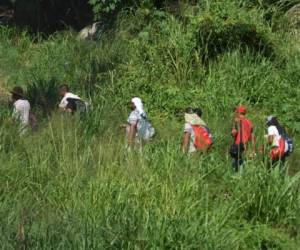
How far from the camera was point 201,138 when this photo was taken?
11.8 meters

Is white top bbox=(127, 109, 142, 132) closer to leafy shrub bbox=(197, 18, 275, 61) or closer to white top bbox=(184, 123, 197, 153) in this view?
white top bbox=(184, 123, 197, 153)

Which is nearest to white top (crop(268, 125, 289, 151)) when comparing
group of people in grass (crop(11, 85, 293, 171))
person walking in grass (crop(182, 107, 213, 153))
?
group of people in grass (crop(11, 85, 293, 171))

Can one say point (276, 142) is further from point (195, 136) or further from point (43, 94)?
point (43, 94)

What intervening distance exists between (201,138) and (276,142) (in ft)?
3.59

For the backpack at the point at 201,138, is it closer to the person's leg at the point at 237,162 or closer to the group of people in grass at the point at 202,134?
the group of people in grass at the point at 202,134

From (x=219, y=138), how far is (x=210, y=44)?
13.6 feet

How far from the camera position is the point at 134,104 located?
1305 centimetres

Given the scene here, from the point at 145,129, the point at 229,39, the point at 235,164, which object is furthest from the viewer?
the point at 229,39

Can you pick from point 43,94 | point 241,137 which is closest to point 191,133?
point 241,137

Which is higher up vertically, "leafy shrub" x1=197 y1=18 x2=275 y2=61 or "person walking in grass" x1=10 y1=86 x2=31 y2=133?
"leafy shrub" x1=197 y1=18 x2=275 y2=61

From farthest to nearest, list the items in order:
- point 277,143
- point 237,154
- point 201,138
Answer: point 201,138 < point 277,143 < point 237,154

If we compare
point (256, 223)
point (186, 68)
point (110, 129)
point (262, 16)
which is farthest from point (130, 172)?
point (262, 16)

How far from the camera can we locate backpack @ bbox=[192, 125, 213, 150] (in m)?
11.7

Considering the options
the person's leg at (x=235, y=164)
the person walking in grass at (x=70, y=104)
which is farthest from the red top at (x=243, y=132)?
the person walking in grass at (x=70, y=104)
